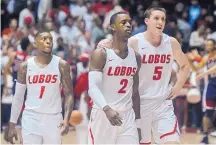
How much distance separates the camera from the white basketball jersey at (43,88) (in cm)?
781

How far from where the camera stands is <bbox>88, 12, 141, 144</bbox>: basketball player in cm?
723

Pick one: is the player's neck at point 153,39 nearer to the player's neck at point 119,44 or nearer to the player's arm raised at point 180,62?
the player's arm raised at point 180,62

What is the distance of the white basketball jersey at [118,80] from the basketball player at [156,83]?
661 mm

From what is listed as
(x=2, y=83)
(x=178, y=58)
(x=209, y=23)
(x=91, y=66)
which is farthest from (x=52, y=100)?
(x=209, y=23)

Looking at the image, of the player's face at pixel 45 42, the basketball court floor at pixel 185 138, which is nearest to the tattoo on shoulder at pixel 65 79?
the player's face at pixel 45 42

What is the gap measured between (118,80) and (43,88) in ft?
3.18

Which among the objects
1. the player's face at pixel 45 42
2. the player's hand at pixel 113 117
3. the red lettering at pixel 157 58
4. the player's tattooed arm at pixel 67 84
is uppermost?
the player's face at pixel 45 42

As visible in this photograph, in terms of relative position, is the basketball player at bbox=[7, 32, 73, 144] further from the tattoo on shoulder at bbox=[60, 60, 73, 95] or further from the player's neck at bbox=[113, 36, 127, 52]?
the player's neck at bbox=[113, 36, 127, 52]

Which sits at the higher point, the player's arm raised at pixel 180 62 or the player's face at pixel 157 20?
the player's face at pixel 157 20

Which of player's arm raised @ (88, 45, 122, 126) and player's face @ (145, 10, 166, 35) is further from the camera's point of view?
player's face @ (145, 10, 166, 35)

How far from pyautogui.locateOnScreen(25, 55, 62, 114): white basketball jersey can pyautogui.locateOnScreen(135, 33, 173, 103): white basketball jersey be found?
0.97 m

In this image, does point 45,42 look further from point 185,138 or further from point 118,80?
point 185,138

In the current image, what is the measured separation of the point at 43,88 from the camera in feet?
25.7

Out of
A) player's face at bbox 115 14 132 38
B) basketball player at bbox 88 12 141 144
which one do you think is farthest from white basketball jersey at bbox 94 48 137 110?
player's face at bbox 115 14 132 38
